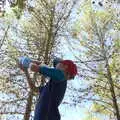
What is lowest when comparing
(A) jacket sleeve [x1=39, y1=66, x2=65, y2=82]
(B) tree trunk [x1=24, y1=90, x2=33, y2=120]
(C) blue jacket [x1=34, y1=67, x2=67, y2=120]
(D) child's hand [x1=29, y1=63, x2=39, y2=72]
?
(B) tree trunk [x1=24, y1=90, x2=33, y2=120]

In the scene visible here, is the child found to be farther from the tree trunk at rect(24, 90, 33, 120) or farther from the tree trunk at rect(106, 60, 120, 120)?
the tree trunk at rect(106, 60, 120, 120)

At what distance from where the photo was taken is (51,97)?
435 centimetres

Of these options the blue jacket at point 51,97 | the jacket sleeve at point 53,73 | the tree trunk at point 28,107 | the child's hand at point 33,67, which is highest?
the child's hand at point 33,67

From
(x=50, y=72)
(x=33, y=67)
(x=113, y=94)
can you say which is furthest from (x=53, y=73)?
(x=113, y=94)

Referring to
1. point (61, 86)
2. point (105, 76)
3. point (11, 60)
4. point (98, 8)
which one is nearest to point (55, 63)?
point (61, 86)

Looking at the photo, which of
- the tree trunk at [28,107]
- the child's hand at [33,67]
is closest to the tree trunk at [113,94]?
the tree trunk at [28,107]

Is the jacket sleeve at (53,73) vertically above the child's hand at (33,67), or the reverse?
the child's hand at (33,67)

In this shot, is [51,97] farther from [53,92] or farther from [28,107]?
[28,107]

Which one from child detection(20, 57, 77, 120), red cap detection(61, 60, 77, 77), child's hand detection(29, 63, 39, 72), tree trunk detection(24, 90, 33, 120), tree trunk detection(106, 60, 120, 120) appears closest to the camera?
child's hand detection(29, 63, 39, 72)

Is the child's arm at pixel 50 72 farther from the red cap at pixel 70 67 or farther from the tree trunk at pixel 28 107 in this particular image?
the tree trunk at pixel 28 107

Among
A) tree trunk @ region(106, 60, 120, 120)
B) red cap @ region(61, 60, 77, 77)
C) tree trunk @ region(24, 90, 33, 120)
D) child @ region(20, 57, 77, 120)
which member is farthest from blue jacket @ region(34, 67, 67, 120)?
tree trunk @ region(106, 60, 120, 120)

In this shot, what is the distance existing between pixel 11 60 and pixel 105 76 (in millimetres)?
4611

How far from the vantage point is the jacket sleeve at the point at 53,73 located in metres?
4.09

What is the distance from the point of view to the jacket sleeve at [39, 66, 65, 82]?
4.09 meters
